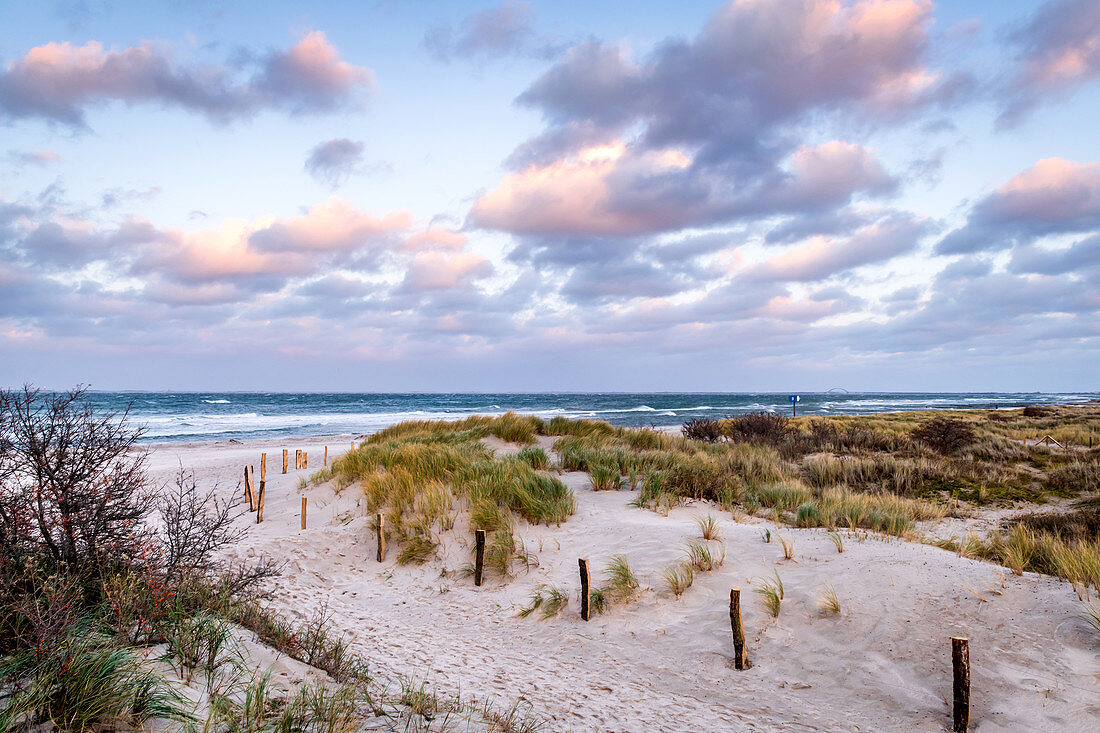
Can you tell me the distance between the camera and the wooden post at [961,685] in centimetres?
489

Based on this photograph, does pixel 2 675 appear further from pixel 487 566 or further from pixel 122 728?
pixel 487 566

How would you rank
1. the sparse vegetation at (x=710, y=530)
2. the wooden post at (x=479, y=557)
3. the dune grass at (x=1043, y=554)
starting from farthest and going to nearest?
1. the sparse vegetation at (x=710, y=530)
2. the wooden post at (x=479, y=557)
3. the dune grass at (x=1043, y=554)

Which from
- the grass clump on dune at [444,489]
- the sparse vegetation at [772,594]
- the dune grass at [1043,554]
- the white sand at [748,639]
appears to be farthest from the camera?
the grass clump on dune at [444,489]

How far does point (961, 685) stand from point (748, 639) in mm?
2302

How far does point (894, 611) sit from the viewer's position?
6723 millimetres

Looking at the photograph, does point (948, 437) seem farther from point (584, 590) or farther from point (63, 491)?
point (63, 491)

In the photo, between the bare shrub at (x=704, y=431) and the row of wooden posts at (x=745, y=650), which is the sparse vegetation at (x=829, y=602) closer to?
the row of wooden posts at (x=745, y=650)

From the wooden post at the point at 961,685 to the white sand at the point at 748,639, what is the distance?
0.19m

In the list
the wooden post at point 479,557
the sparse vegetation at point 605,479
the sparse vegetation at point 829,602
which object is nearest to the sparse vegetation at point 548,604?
the wooden post at point 479,557

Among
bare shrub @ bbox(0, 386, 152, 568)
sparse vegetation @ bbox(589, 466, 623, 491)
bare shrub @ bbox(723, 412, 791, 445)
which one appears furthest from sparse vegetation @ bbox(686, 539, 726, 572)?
bare shrub @ bbox(723, 412, 791, 445)

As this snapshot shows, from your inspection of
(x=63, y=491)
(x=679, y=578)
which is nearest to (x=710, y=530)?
(x=679, y=578)

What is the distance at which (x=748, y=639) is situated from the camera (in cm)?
675

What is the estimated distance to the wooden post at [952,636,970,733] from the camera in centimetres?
489

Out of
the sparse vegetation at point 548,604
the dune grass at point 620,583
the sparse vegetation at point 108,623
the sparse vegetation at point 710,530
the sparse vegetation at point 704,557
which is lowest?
the sparse vegetation at point 548,604
